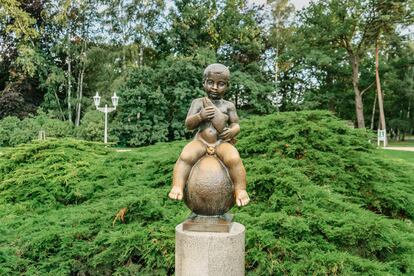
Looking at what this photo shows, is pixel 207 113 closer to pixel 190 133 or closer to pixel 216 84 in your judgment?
pixel 216 84

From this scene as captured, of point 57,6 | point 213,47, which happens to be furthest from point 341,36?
point 57,6

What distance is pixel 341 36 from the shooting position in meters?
22.0

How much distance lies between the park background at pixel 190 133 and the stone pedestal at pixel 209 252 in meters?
0.72

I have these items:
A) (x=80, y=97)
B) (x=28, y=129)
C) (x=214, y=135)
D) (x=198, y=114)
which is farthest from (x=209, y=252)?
(x=80, y=97)

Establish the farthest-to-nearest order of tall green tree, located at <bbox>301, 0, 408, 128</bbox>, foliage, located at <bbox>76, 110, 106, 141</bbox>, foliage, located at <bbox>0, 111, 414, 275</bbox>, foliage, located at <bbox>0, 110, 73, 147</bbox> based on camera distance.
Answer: tall green tree, located at <bbox>301, 0, 408, 128</bbox> → foliage, located at <bbox>76, 110, 106, 141</bbox> → foliage, located at <bbox>0, 110, 73, 147</bbox> → foliage, located at <bbox>0, 111, 414, 275</bbox>

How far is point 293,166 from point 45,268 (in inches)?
107

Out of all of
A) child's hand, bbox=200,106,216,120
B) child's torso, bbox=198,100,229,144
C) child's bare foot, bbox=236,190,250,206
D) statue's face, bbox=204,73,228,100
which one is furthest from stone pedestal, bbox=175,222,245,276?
statue's face, bbox=204,73,228,100

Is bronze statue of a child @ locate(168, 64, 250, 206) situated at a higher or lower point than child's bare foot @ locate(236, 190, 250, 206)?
higher

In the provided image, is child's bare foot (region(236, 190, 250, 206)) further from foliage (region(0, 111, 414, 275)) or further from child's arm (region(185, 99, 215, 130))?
foliage (region(0, 111, 414, 275))

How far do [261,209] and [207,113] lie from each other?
1.70m

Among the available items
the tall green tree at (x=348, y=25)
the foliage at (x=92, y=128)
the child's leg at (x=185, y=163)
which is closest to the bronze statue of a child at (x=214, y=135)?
the child's leg at (x=185, y=163)

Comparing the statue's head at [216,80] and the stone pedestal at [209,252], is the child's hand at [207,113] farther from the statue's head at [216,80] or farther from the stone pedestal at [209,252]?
the stone pedestal at [209,252]

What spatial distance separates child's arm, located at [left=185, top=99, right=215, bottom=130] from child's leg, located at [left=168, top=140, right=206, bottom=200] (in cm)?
13

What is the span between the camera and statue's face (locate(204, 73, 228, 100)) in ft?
7.61
